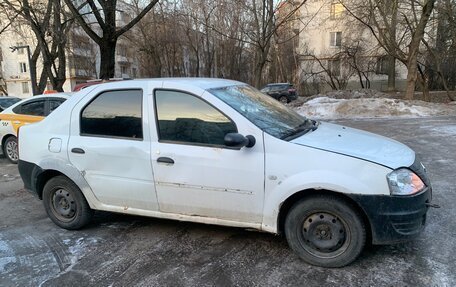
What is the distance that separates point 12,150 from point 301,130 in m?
7.60

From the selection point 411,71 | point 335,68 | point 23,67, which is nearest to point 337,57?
point 335,68

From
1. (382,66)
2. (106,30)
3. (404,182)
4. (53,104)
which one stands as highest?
(382,66)

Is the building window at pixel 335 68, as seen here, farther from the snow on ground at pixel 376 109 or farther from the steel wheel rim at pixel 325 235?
the steel wheel rim at pixel 325 235

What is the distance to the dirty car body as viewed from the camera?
325 centimetres

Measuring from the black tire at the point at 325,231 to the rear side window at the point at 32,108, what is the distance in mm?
6951

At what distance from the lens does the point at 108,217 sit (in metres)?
4.91

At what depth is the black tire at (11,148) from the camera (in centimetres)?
888

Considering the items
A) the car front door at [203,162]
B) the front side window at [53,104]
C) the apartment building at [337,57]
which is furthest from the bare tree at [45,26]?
the apartment building at [337,57]

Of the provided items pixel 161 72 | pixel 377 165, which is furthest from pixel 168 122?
pixel 161 72

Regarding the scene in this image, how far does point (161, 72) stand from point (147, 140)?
36.9 metres

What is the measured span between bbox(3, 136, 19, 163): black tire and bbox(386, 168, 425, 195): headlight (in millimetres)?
8368

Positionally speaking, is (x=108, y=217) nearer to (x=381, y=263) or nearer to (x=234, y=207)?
(x=234, y=207)

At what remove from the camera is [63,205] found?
452 centimetres

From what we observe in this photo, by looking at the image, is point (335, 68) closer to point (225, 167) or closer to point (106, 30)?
point (106, 30)
